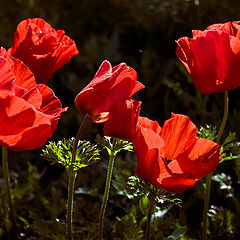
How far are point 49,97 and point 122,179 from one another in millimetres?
393

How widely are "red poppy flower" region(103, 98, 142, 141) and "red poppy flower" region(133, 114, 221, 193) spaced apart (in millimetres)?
15

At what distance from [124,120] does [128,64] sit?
44.6 inches

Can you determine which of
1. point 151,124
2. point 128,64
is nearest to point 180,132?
point 151,124

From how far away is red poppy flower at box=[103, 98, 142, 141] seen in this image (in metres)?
0.58

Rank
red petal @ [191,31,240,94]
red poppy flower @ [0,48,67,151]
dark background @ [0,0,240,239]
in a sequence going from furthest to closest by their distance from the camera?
dark background @ [0,0,240,239] < red petal @ [191,31,240,94] < red poppy flower @ [0,48,67,151]

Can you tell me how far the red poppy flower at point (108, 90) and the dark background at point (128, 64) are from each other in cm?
42

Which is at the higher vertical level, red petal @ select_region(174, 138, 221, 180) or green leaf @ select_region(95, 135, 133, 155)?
red petal @ select_region(174, 138, 221, 180)

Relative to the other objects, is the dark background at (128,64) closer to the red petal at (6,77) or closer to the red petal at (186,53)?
the red petal at (186,53)

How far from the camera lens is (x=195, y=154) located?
63cm

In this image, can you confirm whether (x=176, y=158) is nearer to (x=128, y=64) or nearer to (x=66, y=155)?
(x=66, y=155)

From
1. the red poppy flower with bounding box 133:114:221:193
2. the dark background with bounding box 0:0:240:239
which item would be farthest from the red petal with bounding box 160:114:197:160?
the dark background with bounding box 0:0:240:239

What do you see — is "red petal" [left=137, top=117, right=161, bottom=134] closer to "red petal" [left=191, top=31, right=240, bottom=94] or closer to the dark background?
"red petal" [left=191, top=31, right=240, bottom=94]

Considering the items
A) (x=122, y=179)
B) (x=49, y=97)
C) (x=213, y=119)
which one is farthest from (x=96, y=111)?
(x=213, y=119)

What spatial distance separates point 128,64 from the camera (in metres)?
1.70
